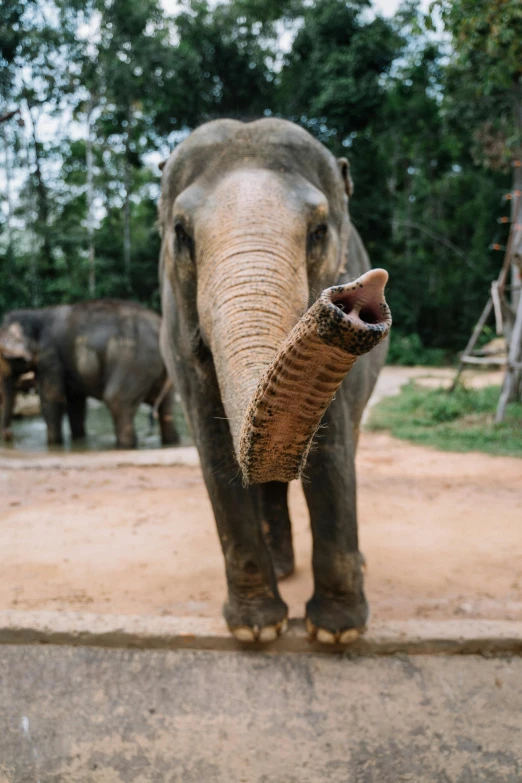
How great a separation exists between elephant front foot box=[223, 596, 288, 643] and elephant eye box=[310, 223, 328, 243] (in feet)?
4.60

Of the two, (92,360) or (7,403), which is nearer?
(92,360)

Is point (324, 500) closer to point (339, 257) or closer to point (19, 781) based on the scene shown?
point (339, 257)

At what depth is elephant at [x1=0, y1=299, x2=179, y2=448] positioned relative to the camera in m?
9.34

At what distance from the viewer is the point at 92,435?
1098cm

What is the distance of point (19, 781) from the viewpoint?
86.9 inches

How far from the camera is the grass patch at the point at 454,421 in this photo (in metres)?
7.47

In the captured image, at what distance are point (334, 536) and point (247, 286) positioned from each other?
1.14m

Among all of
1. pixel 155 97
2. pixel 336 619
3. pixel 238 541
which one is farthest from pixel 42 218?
pixel 336 619

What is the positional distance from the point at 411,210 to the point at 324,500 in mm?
26521

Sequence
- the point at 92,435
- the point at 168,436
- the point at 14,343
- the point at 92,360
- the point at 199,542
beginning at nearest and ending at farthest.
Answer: the point at 199,542 → the point at 92,360 → the point at 14,343 → the point at 168,436 → the point at 92,435

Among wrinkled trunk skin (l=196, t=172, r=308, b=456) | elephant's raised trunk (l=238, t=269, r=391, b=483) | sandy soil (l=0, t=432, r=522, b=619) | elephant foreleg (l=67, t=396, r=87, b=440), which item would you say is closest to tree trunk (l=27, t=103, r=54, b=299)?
elephant foreleg (l=67, t=396, r=87, b=440)

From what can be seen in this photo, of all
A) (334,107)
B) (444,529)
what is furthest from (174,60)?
(444,529)

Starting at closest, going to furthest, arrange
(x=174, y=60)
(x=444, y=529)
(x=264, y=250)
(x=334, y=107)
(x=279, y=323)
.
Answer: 1. (x=279, y=323)
2. (x=264, y=250)
3. (x=444, y=529)
4. (x=174, y=60)
5. (x=334, y=107)

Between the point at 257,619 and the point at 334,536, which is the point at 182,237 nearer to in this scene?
the point at 334,536
